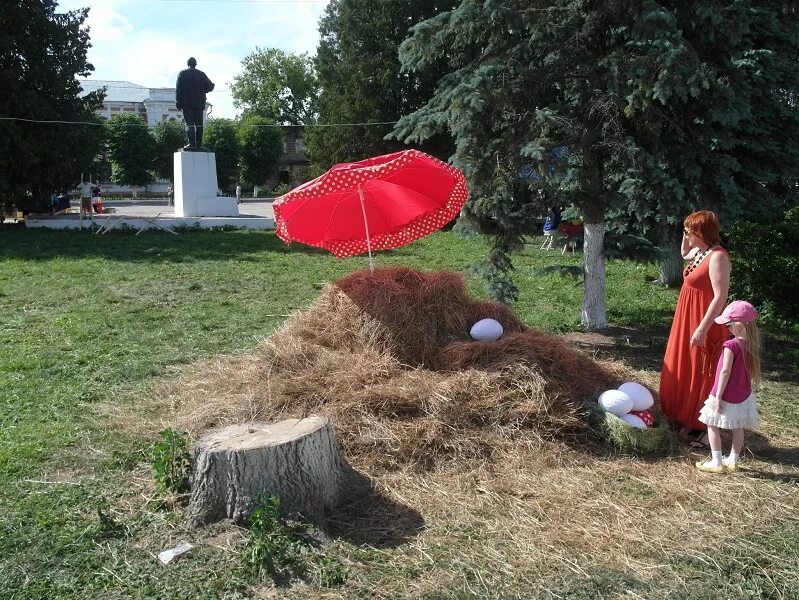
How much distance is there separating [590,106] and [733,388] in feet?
13.5

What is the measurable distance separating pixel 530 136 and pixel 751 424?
3.89 m

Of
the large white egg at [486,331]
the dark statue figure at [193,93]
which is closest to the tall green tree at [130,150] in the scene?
the dark statue figure at [193,93]

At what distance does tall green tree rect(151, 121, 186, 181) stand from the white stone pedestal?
111 feet

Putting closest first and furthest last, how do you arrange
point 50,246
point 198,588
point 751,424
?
point 198,588, point 751,424, point 50,246

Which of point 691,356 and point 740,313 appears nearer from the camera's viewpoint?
A: point 740,313

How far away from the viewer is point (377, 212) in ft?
21.1

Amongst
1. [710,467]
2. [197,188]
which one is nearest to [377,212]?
[710,467]

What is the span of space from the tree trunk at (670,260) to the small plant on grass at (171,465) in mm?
8204

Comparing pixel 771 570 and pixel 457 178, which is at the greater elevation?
pixel 457 178

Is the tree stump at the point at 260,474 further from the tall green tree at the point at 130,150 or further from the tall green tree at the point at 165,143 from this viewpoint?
the tall green tree at the point at 165,143

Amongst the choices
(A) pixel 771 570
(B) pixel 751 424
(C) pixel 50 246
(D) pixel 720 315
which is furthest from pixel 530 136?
(C) pixel 50 246

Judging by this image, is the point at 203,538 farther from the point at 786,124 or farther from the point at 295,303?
the point at 786,124

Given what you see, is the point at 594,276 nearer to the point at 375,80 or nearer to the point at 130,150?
the point at 375,80

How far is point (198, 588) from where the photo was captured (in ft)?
11.0
